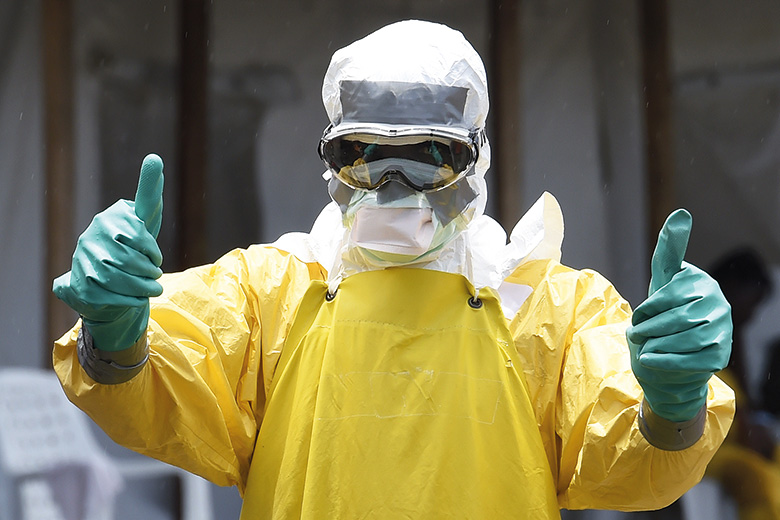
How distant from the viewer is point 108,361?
161 cm

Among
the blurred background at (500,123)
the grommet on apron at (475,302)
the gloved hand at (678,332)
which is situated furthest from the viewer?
the blurred background at (500,123)

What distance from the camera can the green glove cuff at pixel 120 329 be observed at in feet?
5.12

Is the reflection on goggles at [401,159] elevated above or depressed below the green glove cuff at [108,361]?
above

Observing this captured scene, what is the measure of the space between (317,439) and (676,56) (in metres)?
2.56

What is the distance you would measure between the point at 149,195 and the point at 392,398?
0.51 metres

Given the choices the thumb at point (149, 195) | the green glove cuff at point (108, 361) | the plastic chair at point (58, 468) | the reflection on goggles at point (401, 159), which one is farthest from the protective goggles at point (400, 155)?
the plastic chair at point (58, 468)

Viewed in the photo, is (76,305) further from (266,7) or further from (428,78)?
(266,7)

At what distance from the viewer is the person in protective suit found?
1.67 metres

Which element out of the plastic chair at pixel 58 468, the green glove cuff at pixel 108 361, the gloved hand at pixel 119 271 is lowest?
the plastic chair at pixel 58 468

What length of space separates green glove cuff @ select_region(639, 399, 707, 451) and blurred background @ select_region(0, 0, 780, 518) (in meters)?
2.14

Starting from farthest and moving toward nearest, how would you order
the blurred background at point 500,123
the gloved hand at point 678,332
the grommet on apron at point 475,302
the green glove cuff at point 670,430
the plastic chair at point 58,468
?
the blurred background at point 500,123, the plastic chair at point 58,468, the grommet on apron at point 475,302, the green glove cuff at point 670,430, the gloved hand at point 678,332

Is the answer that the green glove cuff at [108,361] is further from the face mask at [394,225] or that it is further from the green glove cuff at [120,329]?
the face mask at [394,225]

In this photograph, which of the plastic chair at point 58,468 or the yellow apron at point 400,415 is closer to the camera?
the yellow apron at point 400,415

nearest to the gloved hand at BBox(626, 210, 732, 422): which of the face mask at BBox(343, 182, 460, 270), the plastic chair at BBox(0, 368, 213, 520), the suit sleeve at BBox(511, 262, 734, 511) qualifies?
the suit sleeve at BBox(511, 262, 734, 511)
